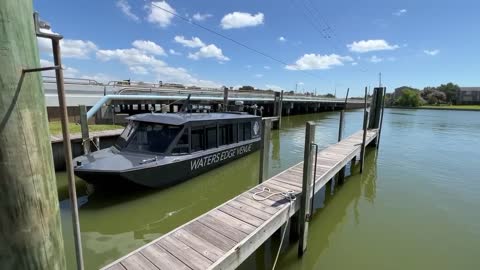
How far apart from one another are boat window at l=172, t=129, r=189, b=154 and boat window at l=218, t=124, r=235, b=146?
1.85 meters

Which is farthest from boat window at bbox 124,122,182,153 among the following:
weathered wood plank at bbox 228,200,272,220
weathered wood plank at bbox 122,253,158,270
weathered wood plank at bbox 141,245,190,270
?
weathered wood plank at bbox 122,253,158,270

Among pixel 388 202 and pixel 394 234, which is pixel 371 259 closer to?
pixel 394 234

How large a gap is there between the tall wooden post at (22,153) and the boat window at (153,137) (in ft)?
21.6

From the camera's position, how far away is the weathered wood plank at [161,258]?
3.41 meters

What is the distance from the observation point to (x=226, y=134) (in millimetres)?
10312

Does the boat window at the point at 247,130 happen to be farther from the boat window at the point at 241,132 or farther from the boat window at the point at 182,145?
the boat window at the point at 182,145

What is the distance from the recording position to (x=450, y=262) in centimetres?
518

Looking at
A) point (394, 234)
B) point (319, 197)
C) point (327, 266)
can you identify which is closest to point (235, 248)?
point (327, 266)

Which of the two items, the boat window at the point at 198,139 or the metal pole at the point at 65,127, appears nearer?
the metal pole at the point at 65,127

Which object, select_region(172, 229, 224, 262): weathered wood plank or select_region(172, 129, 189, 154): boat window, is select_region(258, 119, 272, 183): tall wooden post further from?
select_region(172, 229, 224, 262): weathered wood plank

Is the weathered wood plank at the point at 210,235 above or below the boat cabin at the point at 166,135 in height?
below

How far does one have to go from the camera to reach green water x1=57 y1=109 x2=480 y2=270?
520 cm

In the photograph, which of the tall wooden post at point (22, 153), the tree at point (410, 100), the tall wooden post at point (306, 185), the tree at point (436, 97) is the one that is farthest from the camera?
the tree at point (436, 97)

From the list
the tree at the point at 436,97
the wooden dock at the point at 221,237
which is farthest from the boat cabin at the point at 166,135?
the tree at the point at 436,97
